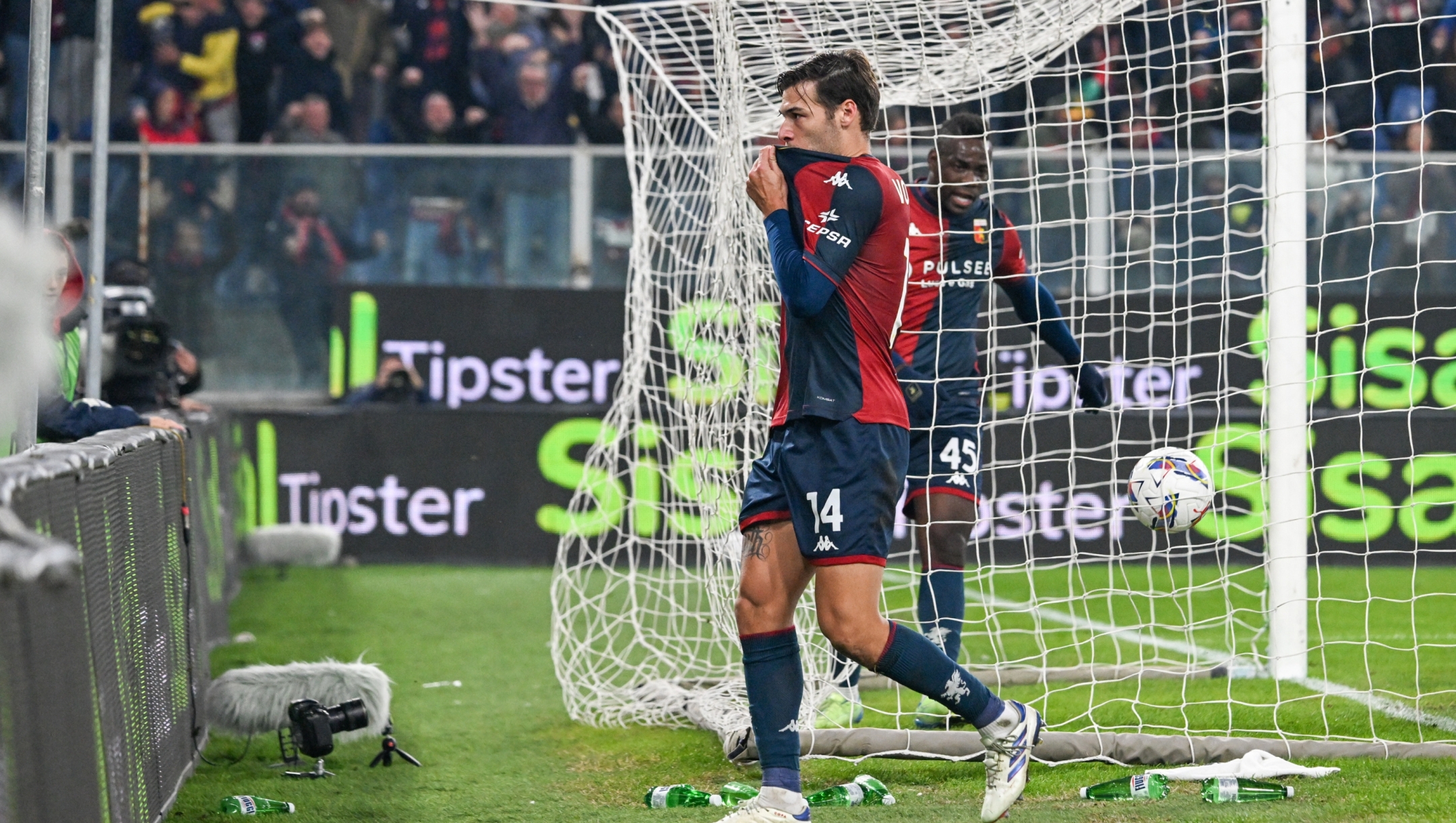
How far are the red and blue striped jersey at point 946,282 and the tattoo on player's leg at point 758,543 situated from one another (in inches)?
66.9

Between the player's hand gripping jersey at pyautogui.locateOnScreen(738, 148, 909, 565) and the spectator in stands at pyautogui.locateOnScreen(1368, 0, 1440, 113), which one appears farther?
the spectator in stands at pyautogui.locateOnScreen(1368, 0, 1440, 113)

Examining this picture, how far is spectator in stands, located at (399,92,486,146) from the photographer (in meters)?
12.5

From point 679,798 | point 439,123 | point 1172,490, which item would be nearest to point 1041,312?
point 1172,490

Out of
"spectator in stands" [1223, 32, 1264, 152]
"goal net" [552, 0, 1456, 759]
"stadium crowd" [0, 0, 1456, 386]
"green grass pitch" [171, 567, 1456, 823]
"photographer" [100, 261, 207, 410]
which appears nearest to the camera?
"green grass pitch" [171, 567, 1456, 823]

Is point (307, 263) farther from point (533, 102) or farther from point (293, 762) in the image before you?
point (293, 762)

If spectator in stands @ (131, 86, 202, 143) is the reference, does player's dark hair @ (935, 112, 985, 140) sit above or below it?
below

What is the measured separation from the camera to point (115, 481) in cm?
386

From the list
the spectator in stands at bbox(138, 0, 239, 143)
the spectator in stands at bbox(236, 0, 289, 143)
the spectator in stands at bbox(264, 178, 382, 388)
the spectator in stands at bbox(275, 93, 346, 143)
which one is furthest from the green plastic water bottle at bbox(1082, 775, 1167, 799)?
the spectator in stands at bbox(138, 0, 239, 143)

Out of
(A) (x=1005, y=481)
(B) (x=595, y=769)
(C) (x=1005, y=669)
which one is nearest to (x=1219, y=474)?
(A) (x=1005, y=481)

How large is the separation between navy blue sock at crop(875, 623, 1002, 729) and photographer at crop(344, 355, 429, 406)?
7.81 meters

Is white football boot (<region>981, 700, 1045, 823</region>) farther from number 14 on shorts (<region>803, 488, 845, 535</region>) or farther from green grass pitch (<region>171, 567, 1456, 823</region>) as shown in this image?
number 14 on shorts (<region>803, 488, 845, 535</region>)

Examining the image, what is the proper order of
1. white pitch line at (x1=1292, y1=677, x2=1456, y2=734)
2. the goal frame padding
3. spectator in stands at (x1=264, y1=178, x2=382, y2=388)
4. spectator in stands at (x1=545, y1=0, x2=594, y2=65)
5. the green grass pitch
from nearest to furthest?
the green grass pitch
the goal frame padding
white pitch line at (x1=1292, y1=677, x2=1456, y2=734)
spectator in stands at (x1=264, y1=178, x2=382, y2=388)
spectator in stands at (x1=545, y1=0, x2=594, y2=65)

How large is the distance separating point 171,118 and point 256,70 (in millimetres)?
758

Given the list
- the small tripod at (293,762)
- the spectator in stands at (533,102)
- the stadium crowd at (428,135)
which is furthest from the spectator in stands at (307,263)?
the small tripod at (293,762)
